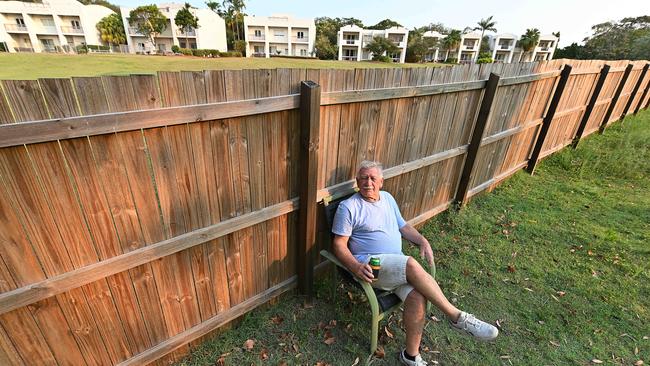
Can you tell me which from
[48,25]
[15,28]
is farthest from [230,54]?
[15,28]

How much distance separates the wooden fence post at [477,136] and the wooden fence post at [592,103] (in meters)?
5.20

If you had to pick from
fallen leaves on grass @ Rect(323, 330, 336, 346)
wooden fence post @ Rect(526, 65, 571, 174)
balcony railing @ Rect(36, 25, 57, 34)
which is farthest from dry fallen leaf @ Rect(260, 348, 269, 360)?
balcony railing @ Rect(36, 25, 57, 34)

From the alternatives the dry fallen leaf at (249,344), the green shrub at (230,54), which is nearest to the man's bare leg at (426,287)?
the dry fallen leaf at (249,344)

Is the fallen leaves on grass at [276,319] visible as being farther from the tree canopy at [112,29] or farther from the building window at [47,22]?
the building window at [47,22]

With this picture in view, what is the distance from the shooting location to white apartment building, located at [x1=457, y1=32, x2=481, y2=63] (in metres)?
63.8

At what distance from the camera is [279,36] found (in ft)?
195

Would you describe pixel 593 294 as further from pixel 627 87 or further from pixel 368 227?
pixel 627 87

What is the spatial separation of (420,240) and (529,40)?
7649cm

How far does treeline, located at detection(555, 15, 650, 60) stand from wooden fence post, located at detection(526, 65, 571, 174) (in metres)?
47.5

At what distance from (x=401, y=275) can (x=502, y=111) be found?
3.52 meters

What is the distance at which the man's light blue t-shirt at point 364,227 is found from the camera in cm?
247

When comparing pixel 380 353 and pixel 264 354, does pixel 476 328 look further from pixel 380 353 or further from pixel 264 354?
pixel 264 354

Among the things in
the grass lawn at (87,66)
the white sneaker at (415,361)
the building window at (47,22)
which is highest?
the building window at (47,22)

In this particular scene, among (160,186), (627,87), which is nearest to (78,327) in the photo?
(160,186)
